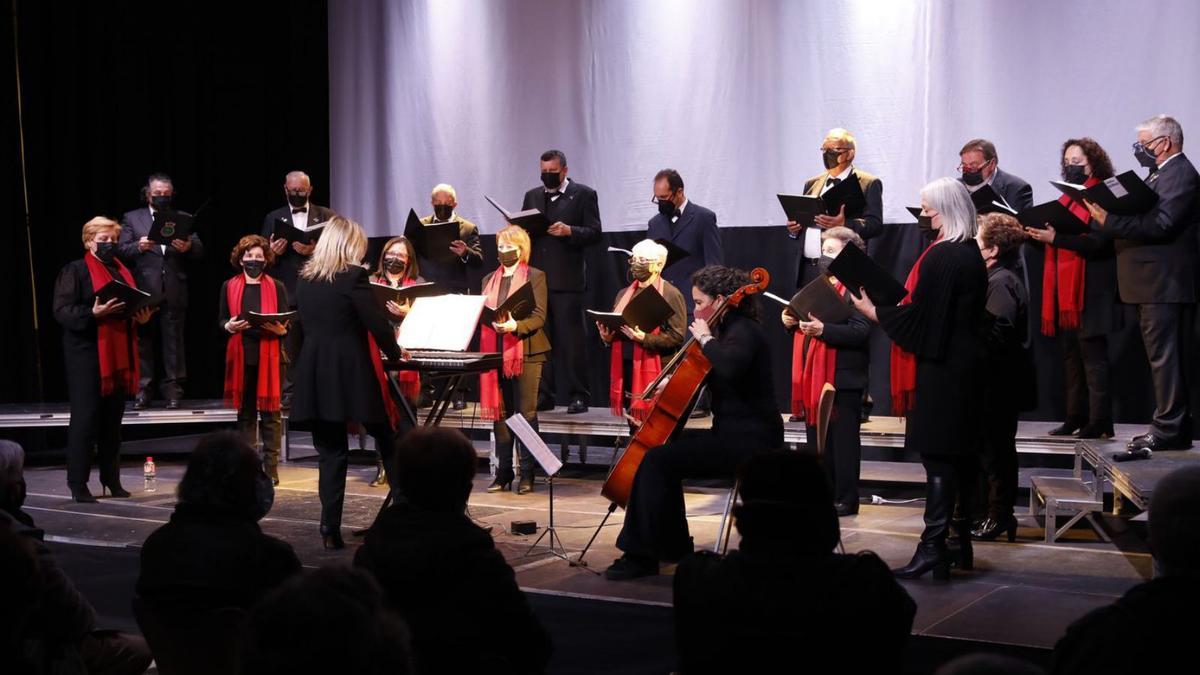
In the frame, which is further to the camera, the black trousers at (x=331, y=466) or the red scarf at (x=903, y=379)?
the black trousers at (x=331, y=466)

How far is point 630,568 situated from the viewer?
223 inches

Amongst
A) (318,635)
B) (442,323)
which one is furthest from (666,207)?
(318,635)

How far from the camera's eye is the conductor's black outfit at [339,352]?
241 inches

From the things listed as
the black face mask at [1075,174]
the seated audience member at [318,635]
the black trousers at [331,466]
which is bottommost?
the black trousers at [331,466]

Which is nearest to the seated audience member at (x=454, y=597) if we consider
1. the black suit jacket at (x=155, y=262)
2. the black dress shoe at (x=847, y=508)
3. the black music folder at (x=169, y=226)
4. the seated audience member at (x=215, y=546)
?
the seated audience member at (x=215, y=546)

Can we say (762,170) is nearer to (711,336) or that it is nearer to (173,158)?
(711,336)

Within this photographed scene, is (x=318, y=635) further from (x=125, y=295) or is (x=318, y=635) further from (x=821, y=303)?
(x=125, y=295)

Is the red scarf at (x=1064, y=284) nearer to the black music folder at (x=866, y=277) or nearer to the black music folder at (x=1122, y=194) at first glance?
the black music folder at (x=1122, y=194)

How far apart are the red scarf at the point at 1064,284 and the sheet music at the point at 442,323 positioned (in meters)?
3.23

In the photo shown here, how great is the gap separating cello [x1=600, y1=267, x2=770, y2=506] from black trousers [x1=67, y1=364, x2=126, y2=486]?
366cm

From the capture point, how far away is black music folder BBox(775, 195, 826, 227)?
7543 mm

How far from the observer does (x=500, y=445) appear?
835 centimetres

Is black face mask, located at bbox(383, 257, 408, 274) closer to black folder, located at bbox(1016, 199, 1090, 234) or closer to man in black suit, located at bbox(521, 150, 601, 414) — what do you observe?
man in black suit, located at bbox(521, 150, 601, 414)

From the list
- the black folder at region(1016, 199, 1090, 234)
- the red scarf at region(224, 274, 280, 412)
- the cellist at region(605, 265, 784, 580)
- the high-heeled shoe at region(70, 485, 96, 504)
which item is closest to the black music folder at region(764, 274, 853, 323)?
the black folder at region(1016, 199, 1090, 234)
